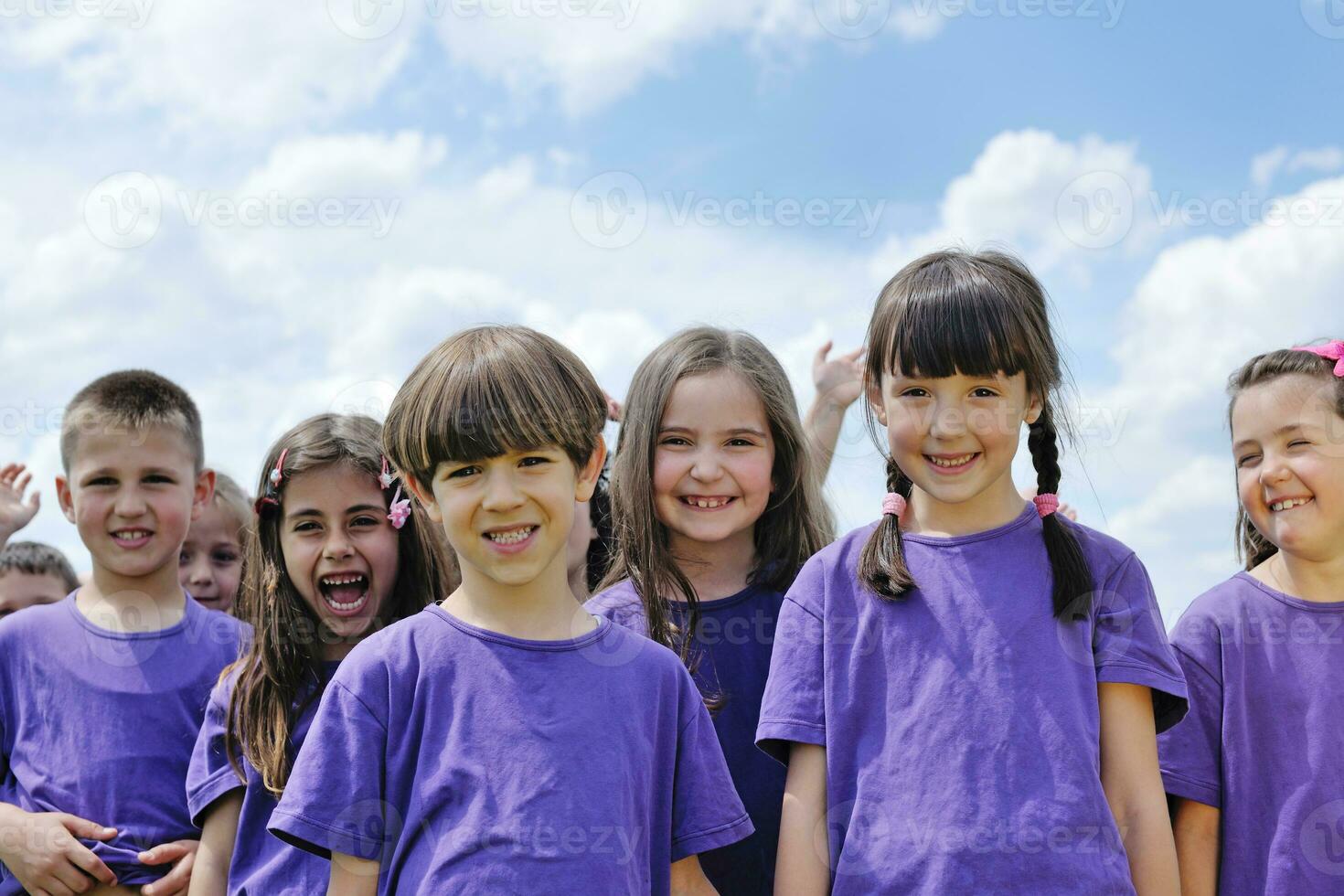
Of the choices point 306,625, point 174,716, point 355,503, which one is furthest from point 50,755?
point 355,503

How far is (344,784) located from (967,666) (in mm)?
1460

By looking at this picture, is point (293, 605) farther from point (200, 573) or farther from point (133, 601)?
point (200, 573)

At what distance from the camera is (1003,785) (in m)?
2.75

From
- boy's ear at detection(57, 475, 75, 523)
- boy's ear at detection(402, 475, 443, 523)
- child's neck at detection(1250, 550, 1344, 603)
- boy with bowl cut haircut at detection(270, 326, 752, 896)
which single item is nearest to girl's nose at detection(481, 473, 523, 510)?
boy with bowl cut haircut at detection(270, 326, 752, 896)

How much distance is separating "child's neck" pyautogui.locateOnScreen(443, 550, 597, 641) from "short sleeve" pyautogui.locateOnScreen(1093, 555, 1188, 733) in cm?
124

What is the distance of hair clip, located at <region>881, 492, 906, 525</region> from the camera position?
3.18 m

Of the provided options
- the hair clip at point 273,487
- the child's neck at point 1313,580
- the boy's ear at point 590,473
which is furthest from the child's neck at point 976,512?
the hair clip at point 273,487

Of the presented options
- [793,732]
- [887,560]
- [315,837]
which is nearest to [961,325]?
[887,560]

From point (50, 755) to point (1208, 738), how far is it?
365cm

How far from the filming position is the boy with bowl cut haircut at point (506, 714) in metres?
2.55

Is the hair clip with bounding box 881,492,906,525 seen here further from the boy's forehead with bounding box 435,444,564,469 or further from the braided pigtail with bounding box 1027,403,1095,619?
the boy's forehead with bounding box 435,444,564,469

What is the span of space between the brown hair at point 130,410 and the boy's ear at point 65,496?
0.05m

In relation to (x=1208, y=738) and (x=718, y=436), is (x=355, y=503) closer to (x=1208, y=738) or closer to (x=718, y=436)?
(x=718, y=436)

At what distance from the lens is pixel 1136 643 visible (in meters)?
2.88
